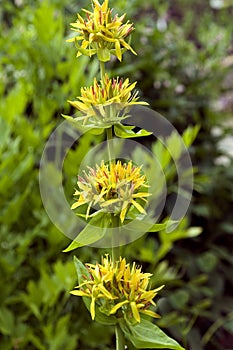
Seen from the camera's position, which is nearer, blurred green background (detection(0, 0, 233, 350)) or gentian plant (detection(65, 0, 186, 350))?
gentian plant (detection(65, 0, 186, 350))

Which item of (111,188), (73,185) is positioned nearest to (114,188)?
(111,188)

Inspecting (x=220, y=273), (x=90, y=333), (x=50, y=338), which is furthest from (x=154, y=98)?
(x=50, y=338)

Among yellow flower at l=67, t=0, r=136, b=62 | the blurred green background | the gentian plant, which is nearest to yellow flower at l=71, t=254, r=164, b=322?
the gentian plant

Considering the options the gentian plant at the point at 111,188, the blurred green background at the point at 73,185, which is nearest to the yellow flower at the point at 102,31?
the gentian plant at the point at 111,188

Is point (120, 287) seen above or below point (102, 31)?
below

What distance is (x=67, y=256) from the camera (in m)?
1.08

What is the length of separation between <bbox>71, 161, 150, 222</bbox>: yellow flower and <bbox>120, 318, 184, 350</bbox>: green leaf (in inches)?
Result: 2.5

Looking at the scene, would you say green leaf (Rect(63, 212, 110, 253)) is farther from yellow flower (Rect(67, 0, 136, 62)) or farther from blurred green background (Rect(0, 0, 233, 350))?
blurred green background (Rect(0, 0, 233, 350))

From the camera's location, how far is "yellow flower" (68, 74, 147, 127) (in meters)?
0.31

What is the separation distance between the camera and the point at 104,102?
310 millimetres

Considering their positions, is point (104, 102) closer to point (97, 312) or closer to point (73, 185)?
point (97, 312)

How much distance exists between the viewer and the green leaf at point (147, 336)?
1.02 ft

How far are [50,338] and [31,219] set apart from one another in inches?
11.6

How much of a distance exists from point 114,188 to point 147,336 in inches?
3.1
